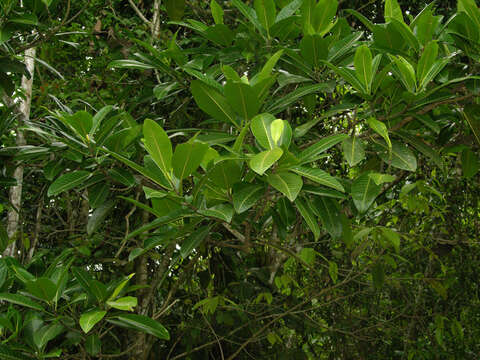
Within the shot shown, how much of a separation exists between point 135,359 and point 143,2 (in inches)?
80.0

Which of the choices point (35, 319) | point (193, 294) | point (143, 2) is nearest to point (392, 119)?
point (35, 319)

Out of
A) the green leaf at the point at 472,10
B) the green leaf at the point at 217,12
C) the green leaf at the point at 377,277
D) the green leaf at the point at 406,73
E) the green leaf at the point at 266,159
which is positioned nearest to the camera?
the green leaf at the point at 266,159

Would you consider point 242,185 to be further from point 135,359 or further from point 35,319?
point 135,359

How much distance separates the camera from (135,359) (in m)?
2.18

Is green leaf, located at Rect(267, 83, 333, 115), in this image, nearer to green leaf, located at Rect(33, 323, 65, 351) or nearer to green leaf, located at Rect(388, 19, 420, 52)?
green leaf, located at Rect(388, 19, 420, 52)

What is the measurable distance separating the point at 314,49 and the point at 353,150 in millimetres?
292

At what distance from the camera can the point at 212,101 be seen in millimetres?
1168

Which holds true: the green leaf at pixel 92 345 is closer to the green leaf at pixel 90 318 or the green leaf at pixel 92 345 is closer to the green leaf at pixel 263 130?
the green leaf at pixel 90 318

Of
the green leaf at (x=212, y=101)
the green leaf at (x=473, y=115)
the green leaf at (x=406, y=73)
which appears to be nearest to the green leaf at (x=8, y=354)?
the green leaf at (x=212, y=101)

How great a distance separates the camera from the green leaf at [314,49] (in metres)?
1.29

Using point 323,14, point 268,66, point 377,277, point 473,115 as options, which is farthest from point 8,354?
point 377,277

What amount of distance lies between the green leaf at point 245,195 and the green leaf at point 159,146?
0.47ft

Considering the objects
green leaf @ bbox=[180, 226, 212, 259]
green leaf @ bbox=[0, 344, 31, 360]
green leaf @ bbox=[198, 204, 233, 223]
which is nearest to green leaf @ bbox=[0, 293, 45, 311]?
green leaf @ bbox=[0, 344, 31, 360]

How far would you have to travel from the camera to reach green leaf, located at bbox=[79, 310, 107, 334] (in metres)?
1.18
